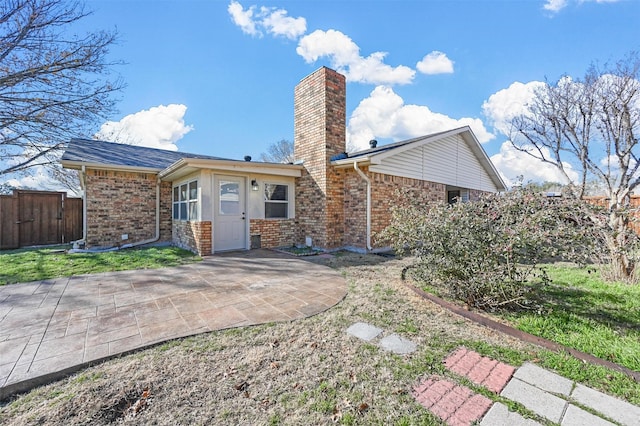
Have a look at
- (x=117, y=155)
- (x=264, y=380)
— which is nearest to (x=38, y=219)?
(x=117, y=155)

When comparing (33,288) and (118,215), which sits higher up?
(118,215)

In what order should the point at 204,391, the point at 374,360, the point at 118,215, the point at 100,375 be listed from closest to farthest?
the point at 204,391 < the point at 100,375 < the point at 374,360 < the point at 118,215

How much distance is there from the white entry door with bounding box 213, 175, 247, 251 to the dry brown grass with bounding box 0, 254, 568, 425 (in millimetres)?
4945

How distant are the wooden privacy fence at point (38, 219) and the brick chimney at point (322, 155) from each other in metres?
8.71

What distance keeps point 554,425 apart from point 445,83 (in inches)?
419

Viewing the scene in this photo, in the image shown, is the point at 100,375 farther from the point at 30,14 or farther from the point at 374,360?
the point at 30,14

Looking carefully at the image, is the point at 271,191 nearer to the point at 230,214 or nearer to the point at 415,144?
the point at 230,214

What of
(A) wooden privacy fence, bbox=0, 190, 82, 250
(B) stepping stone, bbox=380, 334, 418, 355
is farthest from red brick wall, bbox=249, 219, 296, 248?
(A) wooden privacy fence, bbox=0, 190, 82, 250

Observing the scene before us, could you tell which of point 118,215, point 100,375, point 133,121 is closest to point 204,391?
point 100,375

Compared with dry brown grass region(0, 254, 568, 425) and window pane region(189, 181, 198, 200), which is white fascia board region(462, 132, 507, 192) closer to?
dry brown grass region(0, 254, 568, 425)

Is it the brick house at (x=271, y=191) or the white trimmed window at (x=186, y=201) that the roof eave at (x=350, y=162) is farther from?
the white trimmed window at (x=186, y=201)

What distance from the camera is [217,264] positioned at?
234 inches

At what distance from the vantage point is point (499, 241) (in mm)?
2904

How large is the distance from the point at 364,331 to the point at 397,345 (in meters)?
0.39
